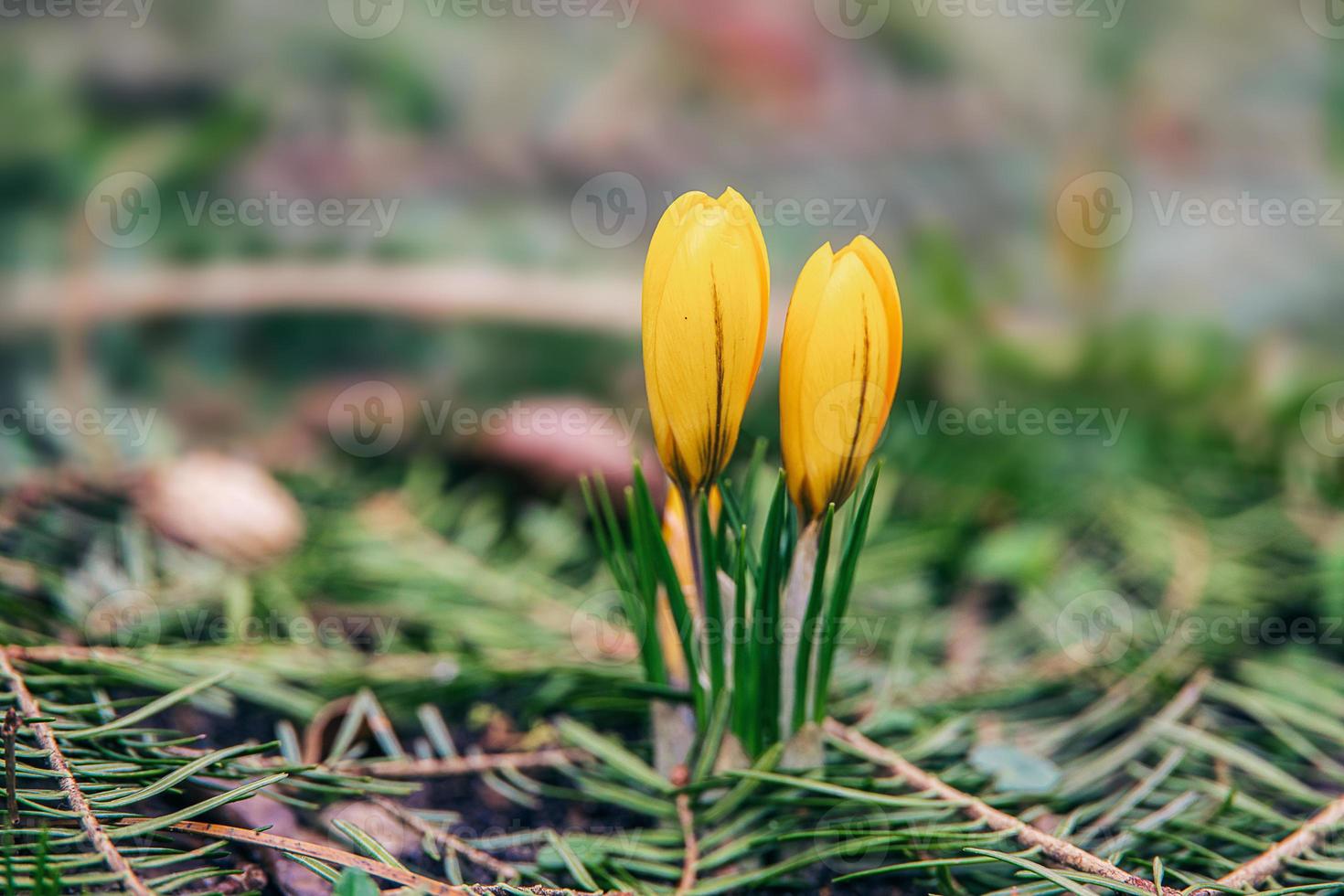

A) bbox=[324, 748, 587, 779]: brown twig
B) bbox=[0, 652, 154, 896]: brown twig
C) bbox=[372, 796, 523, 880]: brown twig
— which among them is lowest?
bbox=[372, 796, 523, 880]: brown twig

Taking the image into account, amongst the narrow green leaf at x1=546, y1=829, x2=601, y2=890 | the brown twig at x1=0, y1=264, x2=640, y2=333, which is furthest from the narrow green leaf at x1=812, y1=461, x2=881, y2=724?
the brown twig at x1=0, y1=264, x2=640, y2=333

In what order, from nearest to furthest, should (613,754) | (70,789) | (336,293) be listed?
(70,789), (613,754), (336,293)

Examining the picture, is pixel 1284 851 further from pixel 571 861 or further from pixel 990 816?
pixel 571 861

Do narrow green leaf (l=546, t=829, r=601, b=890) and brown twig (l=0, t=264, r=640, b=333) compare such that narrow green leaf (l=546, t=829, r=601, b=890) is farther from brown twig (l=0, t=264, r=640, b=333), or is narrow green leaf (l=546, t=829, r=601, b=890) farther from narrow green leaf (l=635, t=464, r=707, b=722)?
brown twig (l=0, t=264, r=640, b=333)


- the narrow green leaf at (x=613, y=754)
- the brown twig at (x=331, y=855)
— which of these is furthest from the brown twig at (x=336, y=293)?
the brown twig at (x=331, y=855)

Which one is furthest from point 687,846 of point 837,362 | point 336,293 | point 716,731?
point 336,293

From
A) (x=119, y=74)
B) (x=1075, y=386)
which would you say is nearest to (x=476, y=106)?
(x=119, y=74)

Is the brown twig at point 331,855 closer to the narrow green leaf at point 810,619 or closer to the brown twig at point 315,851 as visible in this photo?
the brown twig at point 315,851
